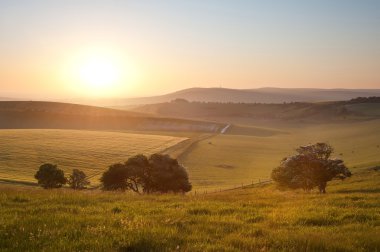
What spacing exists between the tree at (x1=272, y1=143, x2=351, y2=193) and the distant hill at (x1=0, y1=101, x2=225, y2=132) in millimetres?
130538

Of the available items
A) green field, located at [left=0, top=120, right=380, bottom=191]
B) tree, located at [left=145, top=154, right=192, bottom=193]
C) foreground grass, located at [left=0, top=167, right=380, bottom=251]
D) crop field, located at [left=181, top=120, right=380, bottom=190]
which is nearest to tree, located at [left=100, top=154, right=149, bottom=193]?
tree, located at [left=145, top=154, right=192, bottom=193]

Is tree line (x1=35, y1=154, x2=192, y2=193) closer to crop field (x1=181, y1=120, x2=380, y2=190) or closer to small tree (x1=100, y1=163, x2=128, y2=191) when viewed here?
small tree (x1=100, y1=163, x2=128, y2=191)

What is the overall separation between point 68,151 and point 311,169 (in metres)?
60.9

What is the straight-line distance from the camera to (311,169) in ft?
119

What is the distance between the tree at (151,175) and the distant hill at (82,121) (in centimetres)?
12622

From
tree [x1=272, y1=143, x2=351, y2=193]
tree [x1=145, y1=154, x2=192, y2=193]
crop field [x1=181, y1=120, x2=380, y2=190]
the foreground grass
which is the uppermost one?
the foreground grass

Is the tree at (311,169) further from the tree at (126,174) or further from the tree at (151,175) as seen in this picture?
the tree at (126,174)

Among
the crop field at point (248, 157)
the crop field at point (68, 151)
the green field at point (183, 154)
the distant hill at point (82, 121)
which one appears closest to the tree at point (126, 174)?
the green field at point (183, 154)

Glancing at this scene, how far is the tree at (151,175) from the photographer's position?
4238cm

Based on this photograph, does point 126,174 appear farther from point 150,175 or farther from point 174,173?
point 174,173

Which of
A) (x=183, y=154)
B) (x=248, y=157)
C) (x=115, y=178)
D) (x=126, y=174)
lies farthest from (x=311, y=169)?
(x=248, y=157)

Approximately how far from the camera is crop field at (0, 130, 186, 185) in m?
65.9

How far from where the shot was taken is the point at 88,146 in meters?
95.6

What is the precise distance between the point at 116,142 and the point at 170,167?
66.4m
